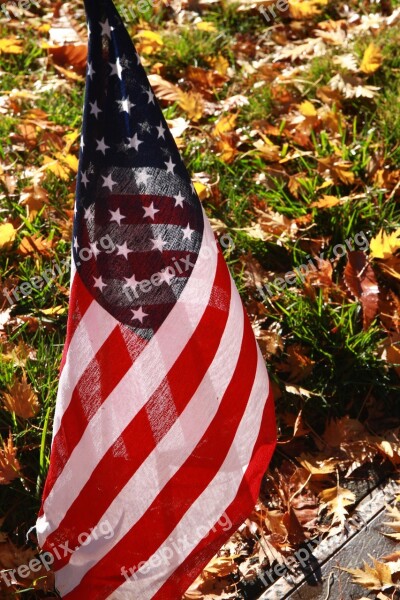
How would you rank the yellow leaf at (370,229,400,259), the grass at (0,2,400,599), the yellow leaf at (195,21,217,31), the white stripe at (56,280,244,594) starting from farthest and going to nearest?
the yellow leaf at (195,21,217,31) < the yellow leaf at (370,229,400,259) < the grass at (0,2,400,599) < the white stripe at (56,280,244,594)

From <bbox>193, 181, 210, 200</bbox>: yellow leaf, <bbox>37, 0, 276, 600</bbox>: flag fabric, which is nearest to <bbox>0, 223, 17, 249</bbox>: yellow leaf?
<bbox>193, 181, 210, 200</bbox>: yellow leaf

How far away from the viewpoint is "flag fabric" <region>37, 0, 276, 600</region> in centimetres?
209

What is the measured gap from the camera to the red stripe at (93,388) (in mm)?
2141

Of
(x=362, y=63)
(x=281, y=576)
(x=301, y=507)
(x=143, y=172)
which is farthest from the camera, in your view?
(x=362, y=63)

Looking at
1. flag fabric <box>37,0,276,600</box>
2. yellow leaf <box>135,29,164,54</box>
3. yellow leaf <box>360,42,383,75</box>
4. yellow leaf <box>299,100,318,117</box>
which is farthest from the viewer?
yellow leaf <box>135,29,164,54</box>

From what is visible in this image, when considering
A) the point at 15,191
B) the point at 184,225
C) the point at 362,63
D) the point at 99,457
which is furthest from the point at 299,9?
the point at 99,457

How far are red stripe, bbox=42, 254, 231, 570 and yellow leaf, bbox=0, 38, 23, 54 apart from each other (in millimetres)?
3055

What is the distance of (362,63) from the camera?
415 centimetres

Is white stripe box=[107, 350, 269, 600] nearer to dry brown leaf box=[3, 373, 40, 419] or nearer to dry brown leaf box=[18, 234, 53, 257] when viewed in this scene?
dry brown leaf box=[3, 373, 40, 419]

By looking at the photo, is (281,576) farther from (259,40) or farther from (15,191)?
(259,40)

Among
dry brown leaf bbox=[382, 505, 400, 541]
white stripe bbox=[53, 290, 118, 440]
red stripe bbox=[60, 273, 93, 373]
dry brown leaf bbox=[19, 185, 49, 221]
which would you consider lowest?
dry brown leaf bbox=[382, 505, 400, 541]

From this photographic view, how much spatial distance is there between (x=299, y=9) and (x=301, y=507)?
3320 millimetres

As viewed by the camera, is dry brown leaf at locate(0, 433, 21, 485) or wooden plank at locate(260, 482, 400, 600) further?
dry brown leaf at locate(0, 433, 21, 485)

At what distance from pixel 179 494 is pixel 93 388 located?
41 cm
